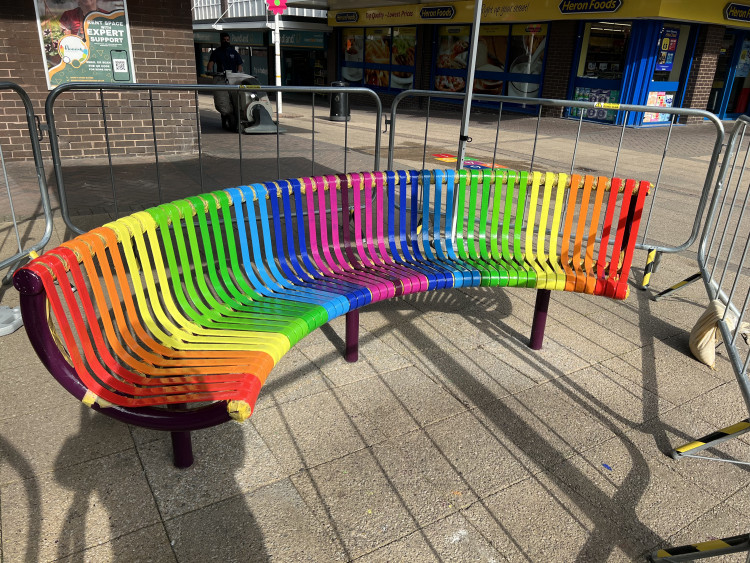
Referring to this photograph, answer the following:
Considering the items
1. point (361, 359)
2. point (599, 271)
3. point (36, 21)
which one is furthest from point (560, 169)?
point (36, 21)

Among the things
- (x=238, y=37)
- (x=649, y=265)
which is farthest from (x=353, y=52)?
(x=649, y=265)

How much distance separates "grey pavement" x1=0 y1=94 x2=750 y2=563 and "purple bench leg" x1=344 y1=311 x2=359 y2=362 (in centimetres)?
9

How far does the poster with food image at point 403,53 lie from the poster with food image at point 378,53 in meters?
0.32

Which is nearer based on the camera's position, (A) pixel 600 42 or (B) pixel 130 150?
(B) pixel 130 150

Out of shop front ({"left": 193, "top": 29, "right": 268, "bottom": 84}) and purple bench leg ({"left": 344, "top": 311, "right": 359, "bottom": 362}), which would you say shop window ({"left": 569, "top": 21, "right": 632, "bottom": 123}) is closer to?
shop front ({"left": 193, "top": 29, "right": 268, "bottom": 84})

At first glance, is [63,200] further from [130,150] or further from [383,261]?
[130,150]

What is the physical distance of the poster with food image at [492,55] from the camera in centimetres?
1898

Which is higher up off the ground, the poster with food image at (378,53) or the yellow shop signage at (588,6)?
the yellow shop signage at (588,6)

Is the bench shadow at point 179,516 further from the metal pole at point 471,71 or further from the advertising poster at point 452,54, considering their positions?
the advertising poster at point 452,54

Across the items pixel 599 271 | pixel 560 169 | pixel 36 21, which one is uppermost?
pixel 36 21

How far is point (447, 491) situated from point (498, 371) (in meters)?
1.10

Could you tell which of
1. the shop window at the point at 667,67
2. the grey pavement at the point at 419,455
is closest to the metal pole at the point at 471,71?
the grey pavement at the point at 419,455

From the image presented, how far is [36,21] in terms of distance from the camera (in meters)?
8.12

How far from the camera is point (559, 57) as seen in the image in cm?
1723
